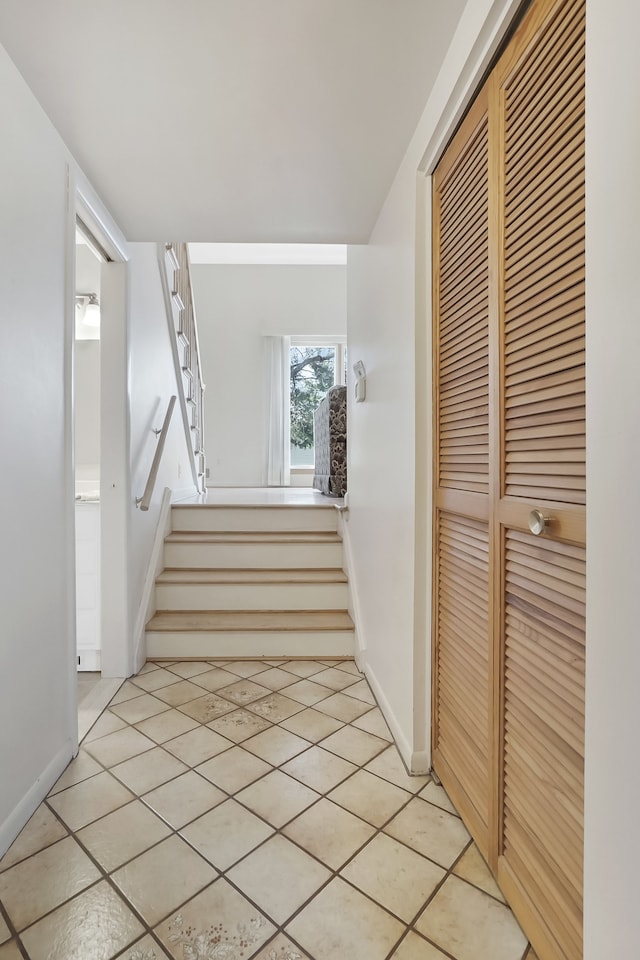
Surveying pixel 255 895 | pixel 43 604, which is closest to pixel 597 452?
pixel 255 895

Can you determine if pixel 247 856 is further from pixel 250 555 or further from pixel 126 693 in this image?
pixel 250 555

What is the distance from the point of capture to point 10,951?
1.05 m

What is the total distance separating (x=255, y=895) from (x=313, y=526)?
2.30 m

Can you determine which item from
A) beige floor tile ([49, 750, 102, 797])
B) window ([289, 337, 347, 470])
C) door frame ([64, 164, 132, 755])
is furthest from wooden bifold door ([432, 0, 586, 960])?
window ([289, 337, 347, 470])

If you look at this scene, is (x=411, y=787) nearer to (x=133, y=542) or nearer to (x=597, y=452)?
(x=597, y=452)

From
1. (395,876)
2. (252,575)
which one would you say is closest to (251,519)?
(252,575)

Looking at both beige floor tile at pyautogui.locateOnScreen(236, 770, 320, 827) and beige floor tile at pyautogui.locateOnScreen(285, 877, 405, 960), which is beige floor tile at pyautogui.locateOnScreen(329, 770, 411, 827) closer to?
beige floor tile at pyautogui.locateOnScreen(236, 770, 320, 827)

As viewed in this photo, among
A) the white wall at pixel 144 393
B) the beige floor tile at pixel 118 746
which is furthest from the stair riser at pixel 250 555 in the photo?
the beige floor tile at pixel 118 746

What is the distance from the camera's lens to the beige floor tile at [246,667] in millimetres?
2549

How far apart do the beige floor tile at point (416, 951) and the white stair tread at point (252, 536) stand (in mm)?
2205

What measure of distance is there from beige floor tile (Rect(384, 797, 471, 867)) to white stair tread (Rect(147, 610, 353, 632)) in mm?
1298

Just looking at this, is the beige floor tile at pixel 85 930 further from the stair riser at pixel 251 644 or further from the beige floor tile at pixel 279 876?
the stair riser at pixel 251 644

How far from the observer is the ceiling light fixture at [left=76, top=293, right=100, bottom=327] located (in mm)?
3164

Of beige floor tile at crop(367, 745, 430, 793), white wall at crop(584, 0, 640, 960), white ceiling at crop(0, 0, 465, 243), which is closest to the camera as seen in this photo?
white wall at crop(584, 0, 640, 960)
